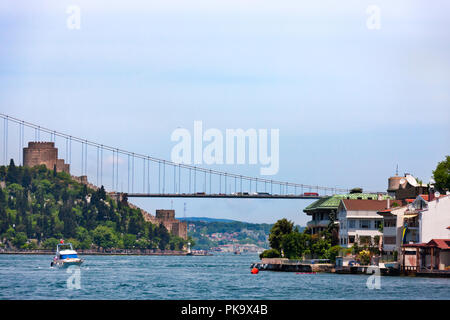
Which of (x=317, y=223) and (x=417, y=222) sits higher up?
(x=417, y=222)

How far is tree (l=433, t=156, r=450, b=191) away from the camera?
349ft

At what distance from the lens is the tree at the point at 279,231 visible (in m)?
115

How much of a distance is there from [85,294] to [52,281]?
1839 cm

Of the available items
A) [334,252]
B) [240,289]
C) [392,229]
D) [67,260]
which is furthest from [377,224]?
[67,260]

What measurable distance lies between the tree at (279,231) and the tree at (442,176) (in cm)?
1836

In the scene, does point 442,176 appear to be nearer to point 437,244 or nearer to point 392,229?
point 392,229

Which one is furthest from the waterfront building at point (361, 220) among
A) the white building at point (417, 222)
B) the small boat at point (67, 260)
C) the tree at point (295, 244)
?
the small boat at point (67, 260)

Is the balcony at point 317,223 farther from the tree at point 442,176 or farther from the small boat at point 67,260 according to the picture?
the small boat at point 67,260

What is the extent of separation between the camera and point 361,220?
102625 millimetres

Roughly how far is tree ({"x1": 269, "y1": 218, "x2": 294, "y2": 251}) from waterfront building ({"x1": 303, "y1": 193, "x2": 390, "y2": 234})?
4.47 metres

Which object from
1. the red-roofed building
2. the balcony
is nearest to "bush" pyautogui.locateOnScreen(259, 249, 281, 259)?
the balcony

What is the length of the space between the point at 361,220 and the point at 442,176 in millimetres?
11508

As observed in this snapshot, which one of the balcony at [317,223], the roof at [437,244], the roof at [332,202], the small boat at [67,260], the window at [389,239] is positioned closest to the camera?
the roof at [437,244]

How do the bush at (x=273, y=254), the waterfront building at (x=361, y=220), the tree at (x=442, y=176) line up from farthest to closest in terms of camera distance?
the bush at (x=273, y=254), the tree at (x=442, y=176), the waterfront building at (x=361, y=220)
